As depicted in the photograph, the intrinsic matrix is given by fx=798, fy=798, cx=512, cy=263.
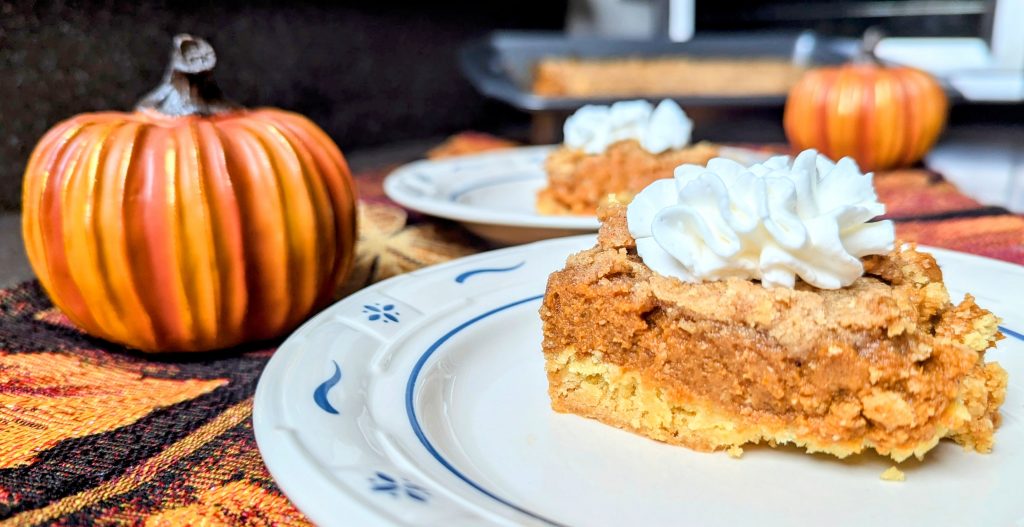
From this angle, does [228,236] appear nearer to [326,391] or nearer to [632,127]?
[326,391]

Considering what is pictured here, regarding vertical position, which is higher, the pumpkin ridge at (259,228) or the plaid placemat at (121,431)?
the pumpkin ridge at (259,228)

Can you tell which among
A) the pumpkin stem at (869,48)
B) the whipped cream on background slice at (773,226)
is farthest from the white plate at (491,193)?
the pumpkin stem at (869,48)

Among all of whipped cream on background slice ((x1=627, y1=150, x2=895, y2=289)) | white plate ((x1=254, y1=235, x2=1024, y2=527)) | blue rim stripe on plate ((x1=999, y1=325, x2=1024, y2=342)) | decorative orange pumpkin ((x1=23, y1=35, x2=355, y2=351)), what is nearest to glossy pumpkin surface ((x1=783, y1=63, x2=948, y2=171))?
white plate ((x1=254, y1=235, x2=1024, y2=527))

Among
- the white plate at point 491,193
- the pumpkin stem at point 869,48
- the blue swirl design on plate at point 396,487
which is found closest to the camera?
the blue swirl design on plate at point 396,487

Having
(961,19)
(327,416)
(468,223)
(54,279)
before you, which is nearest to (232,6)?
(468,223)

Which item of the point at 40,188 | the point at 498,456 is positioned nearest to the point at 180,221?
the point at 40,188

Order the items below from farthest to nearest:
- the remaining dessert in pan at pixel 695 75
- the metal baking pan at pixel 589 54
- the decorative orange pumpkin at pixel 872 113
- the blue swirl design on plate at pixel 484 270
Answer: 1. the remaining dessert in pan at pixel 695 75
2. the metal baking pan at pixel 589 54
3. the decorative orange pumpkin at pixel 872 113
4. the blue swirl design on plate at pixel 484 270

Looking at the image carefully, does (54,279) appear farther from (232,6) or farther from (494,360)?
(232,6)

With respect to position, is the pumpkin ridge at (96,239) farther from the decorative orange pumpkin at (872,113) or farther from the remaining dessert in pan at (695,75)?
the remaining dessert in pan at (695,75)
